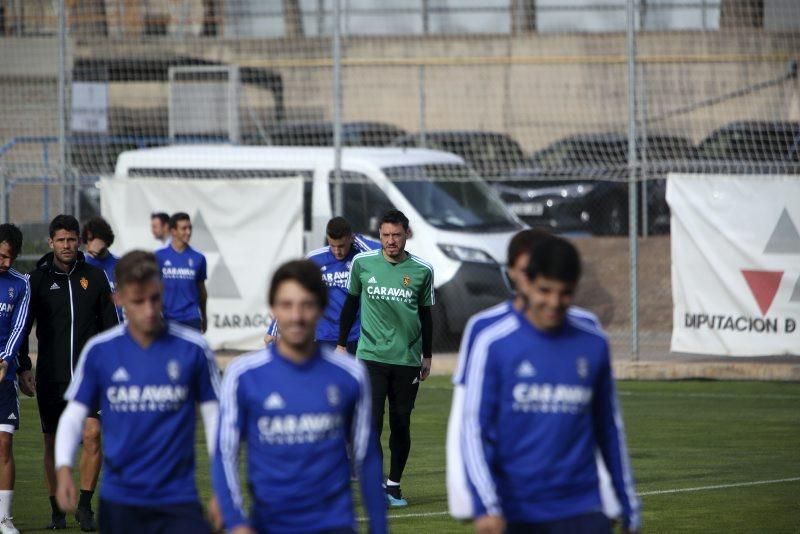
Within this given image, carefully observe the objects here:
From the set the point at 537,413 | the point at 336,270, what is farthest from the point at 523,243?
the point at 336,270

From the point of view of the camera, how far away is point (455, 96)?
2956 centimetres

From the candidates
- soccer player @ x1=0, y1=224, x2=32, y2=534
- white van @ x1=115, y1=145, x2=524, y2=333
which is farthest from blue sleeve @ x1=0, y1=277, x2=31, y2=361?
white van @ x1=115, y1=145, x2=524, y2=333

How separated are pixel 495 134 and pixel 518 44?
7.65ft

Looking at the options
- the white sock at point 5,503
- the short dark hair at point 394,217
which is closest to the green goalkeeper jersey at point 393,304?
the short dark hair at point 394,217

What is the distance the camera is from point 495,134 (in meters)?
26.5

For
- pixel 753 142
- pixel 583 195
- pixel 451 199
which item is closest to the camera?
pixel 451 199

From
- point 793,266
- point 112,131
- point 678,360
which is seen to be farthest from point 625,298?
point 112,131

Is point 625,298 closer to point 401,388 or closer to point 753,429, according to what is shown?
point 753,429

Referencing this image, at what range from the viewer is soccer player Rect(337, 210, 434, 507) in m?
11.0

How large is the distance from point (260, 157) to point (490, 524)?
16.1 meters

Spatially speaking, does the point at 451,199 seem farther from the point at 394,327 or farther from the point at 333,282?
the point at 394,327

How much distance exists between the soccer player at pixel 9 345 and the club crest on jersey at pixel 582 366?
527 cm

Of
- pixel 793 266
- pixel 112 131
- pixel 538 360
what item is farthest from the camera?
pixel 112 131

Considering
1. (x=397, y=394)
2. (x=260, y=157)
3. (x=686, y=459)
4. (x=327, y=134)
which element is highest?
(x=327, y=134)
